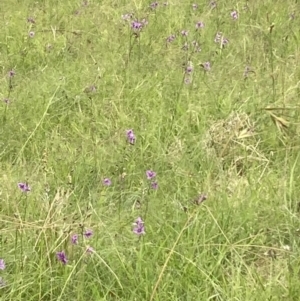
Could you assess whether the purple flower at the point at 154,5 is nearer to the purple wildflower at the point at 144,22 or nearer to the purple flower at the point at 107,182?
the purple wildflower at the point at 144,22

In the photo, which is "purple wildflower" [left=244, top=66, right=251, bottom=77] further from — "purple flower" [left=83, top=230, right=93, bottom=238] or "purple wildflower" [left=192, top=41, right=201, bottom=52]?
"purple flower" [left=83, top=230, right=93, bottom=238]

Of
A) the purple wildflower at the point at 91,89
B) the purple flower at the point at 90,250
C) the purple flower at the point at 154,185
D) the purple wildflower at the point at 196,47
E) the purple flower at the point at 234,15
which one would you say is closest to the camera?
the purple flower at the point at 90,250

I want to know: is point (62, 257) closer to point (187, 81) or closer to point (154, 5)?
point (187, 81)

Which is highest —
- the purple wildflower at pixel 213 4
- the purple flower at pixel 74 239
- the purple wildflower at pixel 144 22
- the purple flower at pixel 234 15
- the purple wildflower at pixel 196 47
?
the purple flower at pixel 234 15

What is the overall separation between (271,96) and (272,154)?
514 millimetres

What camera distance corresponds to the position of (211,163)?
8.48 feet

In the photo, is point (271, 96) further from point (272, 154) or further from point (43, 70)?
point (43, 70)

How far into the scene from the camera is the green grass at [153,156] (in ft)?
6.58

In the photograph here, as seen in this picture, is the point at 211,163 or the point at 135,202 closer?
the point at 135,202

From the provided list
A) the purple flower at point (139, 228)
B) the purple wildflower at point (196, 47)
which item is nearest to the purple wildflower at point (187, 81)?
the purple wildflower at point (196, 47)

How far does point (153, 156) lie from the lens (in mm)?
2701

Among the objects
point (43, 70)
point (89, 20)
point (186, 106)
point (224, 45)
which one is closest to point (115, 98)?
Result: point (186, 106)

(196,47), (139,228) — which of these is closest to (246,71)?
(196,47)

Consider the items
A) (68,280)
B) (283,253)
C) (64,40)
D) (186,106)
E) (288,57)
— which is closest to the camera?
(68,280)
